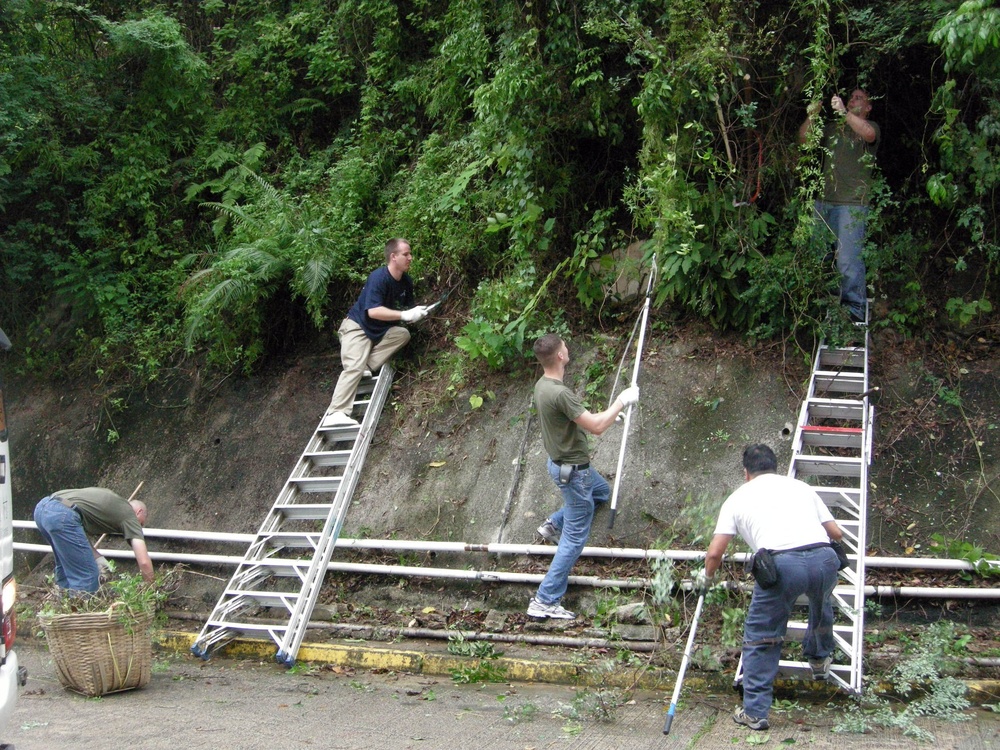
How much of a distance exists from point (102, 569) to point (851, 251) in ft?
23.4

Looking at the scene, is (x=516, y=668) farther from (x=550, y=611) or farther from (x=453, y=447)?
(x=453, y=447)

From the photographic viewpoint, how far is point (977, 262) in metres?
8.45

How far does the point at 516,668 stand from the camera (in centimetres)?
709

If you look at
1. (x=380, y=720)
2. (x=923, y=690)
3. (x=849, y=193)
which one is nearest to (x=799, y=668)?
(x=923, y=690)

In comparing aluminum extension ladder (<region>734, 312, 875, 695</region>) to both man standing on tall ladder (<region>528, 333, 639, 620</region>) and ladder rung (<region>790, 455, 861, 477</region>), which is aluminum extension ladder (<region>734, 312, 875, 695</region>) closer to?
ladder rung (<region>790, 455, 861, 477</region>)

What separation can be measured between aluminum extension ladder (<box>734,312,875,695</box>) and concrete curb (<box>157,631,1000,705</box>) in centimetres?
32

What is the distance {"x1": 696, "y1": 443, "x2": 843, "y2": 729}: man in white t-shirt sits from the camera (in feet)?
18.1

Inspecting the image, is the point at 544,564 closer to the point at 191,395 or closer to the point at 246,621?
the point at 246,621

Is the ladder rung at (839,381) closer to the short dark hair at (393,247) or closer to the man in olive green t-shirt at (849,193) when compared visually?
the man in olive green t-shirt at (849,193)

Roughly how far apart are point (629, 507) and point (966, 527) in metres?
2.54

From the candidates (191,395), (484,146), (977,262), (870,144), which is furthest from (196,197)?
(977,262)

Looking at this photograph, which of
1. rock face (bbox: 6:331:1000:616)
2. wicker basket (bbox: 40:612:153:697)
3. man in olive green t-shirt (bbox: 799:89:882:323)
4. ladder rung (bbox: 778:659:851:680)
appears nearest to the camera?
ladder rung (bbox: 778:659:851:680)

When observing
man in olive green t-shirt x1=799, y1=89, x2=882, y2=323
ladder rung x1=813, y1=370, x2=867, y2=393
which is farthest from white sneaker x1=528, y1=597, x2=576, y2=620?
man in olive green t-shirt x1=799, y1=89, x2=882, y2=323

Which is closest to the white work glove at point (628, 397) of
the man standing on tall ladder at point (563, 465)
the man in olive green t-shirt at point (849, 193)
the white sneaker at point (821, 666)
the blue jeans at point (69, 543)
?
the man standing on tall ladder at point (563, 465)
